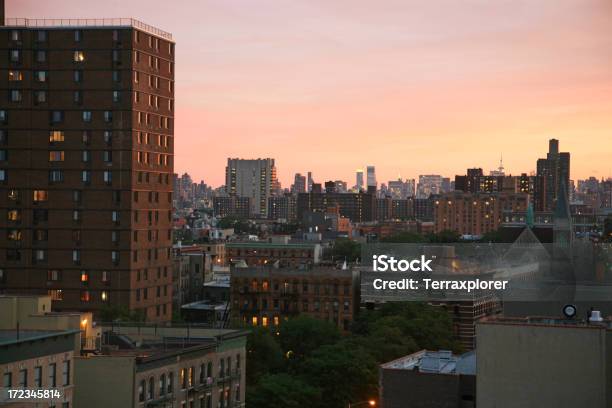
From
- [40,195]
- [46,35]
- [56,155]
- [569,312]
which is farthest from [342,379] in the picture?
[46,35]

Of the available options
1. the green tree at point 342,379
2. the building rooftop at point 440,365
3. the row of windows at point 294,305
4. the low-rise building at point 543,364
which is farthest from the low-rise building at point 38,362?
the row of windows at point 294,305

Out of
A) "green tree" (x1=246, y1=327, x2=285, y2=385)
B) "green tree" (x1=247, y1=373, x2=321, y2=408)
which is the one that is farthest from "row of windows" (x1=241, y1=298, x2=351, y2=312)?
"green tree" (x1=247, y1=373, x2=321, y2=408)

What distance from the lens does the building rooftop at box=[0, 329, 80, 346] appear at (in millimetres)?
43816

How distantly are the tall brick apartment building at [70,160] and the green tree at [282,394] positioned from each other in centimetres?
2414

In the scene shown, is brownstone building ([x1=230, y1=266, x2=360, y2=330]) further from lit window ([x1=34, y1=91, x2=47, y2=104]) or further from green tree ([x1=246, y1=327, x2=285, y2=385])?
lit window ([x1=34, y1=91, x2=47, y2=104])

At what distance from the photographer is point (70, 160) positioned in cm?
9956

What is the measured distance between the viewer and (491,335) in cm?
4450

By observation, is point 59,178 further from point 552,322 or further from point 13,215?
point 552,322

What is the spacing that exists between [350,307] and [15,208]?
1433 inches

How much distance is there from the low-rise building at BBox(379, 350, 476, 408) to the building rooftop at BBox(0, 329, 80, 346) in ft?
60.8

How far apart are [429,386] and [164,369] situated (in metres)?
12.8

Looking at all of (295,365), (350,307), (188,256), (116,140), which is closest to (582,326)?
(295,365)

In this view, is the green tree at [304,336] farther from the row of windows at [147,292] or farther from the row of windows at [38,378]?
the row of windows at [38,378]

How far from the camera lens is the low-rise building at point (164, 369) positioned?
52.7 meters
